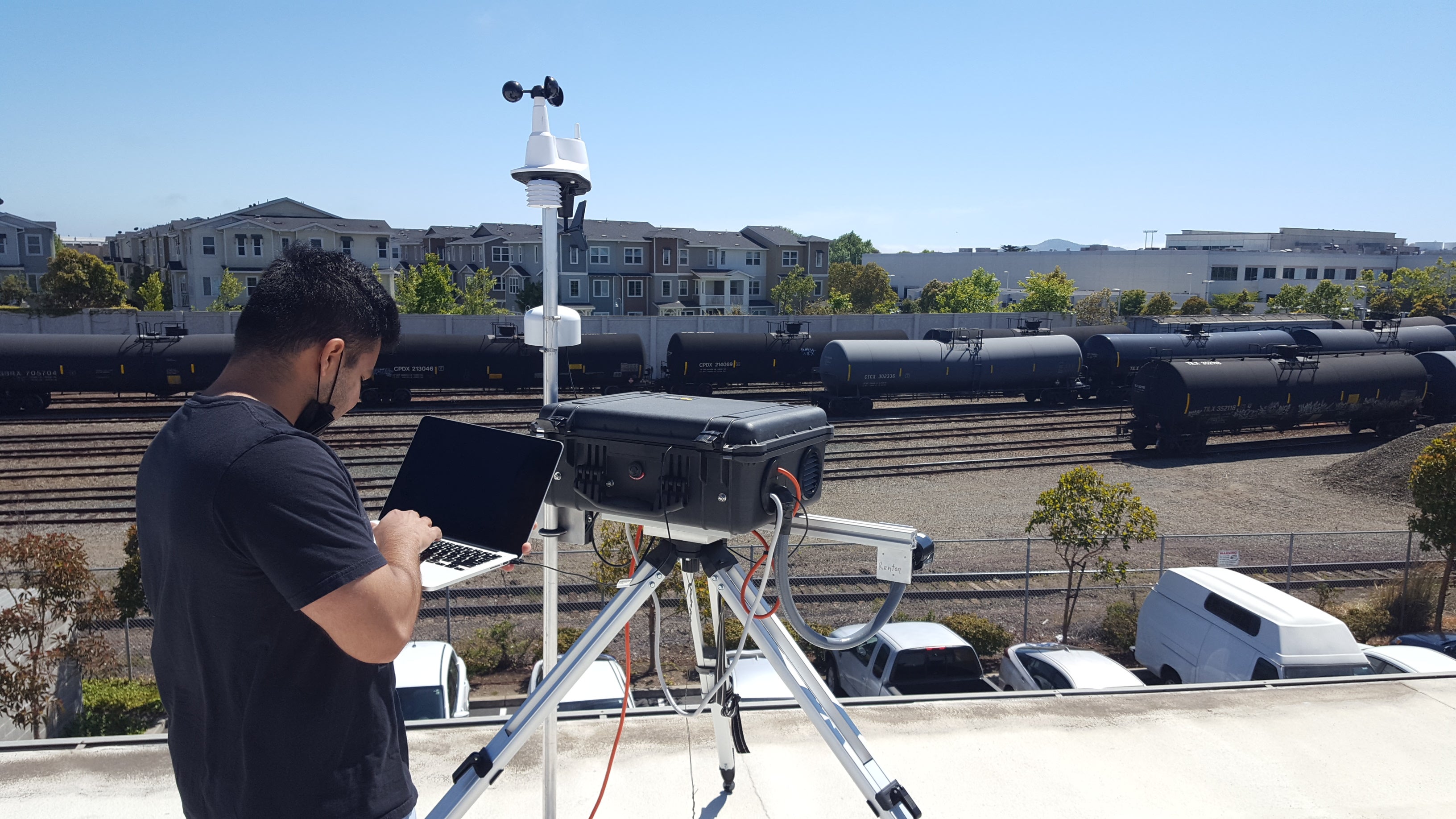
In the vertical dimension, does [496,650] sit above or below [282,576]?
below

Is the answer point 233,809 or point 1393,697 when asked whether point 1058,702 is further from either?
point 233,809

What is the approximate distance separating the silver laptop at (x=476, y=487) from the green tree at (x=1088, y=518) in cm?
1229

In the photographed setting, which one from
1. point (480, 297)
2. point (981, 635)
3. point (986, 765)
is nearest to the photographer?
point (986, 765)

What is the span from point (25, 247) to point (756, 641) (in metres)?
86.6

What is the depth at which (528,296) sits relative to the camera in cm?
5978

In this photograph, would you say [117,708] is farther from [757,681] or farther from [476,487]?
[476,487]

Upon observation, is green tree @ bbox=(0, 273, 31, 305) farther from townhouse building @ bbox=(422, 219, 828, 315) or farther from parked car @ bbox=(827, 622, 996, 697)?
parked car @ bbox=(827, 622, 996, 697)

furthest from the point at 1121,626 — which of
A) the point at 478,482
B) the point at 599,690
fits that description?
the point at 478,482

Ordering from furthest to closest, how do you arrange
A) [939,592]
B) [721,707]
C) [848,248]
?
[848,248] → [939,592] → [721,707]

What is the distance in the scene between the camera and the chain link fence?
13133mm

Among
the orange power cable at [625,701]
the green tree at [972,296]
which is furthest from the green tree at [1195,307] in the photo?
the orange power cable at [625,701]

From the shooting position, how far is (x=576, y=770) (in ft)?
16.0

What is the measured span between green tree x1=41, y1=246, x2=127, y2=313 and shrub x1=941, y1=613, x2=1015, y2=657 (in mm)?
55662

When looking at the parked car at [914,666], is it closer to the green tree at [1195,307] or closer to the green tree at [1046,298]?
the green tree at [1046,298]
